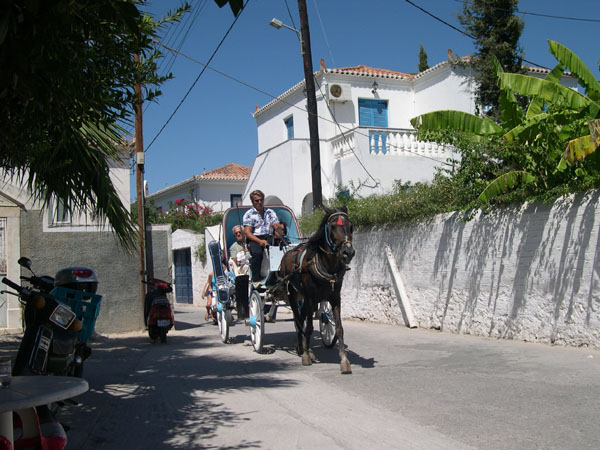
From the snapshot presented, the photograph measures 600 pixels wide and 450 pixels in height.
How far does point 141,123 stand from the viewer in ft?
48.9

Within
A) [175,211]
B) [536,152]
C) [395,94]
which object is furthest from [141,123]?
[175,211]

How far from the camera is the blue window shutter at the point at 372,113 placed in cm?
2483

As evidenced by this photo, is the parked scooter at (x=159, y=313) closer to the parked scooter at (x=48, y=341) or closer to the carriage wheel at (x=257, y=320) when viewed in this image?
the carriage wheel at (x=257, y=320)

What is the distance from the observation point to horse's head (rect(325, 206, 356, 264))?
736 centimetres

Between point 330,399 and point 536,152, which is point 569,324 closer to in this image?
point 536,152

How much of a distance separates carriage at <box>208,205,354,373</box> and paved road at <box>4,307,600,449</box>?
0.52m

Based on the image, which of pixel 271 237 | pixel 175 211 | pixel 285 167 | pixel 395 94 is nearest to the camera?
pixel 271 237

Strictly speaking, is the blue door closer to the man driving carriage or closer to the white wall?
the white wall

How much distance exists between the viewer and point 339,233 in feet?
25.0

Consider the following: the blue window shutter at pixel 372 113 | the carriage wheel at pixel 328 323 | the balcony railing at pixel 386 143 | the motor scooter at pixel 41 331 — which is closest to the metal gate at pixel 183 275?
the blue window shutter at pixel 372 113

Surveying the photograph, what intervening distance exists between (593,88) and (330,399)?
6340mm

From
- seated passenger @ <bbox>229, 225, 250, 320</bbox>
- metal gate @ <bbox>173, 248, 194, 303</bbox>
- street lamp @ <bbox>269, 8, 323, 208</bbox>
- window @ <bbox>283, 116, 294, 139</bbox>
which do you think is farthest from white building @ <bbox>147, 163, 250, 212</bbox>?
seated passenger @ <bbox>229, 225, 250, 320</bbox>

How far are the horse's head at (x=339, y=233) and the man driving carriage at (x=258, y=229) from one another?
2146 mm

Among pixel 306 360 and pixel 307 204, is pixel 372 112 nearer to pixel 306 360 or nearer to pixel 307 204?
pixel 307 204
